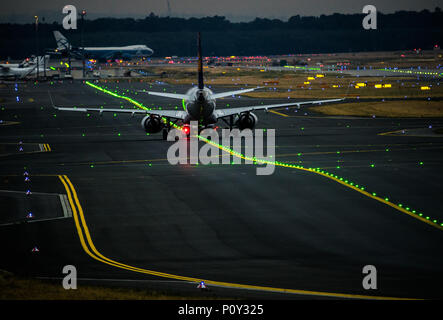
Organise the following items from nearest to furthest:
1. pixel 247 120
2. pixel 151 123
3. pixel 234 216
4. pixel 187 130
→ 1. pixel 234 216
2. pixel 151 123
3. pixel 187 130
4. pixel 247 120

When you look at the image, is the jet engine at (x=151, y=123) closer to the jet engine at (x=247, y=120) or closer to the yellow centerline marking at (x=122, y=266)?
the jet engine at (x=247, y=120)

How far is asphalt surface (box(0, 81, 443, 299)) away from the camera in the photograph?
28.0 metres

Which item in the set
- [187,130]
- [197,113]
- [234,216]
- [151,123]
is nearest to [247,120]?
[187,130]

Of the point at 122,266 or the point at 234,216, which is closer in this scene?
the point at 122,266

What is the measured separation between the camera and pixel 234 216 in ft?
125

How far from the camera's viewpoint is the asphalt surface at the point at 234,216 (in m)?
28.0

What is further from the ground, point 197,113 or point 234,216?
Answer: point 197,113

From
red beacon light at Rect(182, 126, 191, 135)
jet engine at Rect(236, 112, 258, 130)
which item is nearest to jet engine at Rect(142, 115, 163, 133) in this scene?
red beacon light at Rect(182, 126, 191, 135)

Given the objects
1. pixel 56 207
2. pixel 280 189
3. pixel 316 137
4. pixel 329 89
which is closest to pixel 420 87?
A: pixel 329 89

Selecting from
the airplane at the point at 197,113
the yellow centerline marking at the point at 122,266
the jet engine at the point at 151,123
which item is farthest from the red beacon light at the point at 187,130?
the yellow centerline marking at the point at 122,266

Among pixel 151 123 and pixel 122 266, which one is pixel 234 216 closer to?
pixel 122 266

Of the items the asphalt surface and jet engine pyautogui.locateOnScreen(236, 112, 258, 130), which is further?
jet engine pyautogui.locateOnScreen(236, 112, 258, 130)

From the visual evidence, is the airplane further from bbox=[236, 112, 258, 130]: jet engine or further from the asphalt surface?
the asphalt surface

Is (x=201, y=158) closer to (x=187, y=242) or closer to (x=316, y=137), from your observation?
(x=316, y=137)
